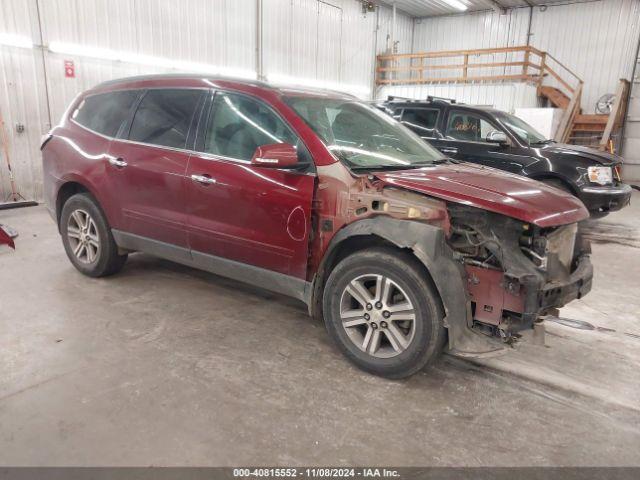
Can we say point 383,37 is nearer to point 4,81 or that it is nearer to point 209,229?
point 4,81

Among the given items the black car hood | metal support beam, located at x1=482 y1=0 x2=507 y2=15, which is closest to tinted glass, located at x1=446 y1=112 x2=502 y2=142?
the black car hood

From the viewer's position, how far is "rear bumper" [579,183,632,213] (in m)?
6.30

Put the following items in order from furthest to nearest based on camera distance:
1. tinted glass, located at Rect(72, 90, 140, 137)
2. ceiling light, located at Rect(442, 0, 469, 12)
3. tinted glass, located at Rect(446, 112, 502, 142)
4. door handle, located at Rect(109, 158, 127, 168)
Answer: ceiling light, located at Rect(442, 0, 469, 12), tinted glass, located at Rect(446, 112, 502, 142), tinted glass, located at Rect(72, 90, 140, 137), door handle, located at Rect(109, 158, 127, 168)

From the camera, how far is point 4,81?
7.54m

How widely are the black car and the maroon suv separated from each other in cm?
345

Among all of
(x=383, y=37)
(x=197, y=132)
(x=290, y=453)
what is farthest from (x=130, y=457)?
(x=383, y=37)

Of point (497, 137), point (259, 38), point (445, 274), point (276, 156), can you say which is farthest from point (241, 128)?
point (259, 38)

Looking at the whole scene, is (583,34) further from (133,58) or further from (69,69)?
(69,69)

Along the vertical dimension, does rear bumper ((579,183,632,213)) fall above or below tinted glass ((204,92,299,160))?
below

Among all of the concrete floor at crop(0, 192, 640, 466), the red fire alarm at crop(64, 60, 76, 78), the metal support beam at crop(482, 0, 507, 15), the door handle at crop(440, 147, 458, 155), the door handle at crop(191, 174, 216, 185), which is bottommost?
the concrete floor at crop(0, 192, 640, 466)

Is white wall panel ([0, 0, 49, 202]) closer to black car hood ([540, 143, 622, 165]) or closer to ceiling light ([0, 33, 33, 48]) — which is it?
ceiling light ([0, 33, 33, 48])

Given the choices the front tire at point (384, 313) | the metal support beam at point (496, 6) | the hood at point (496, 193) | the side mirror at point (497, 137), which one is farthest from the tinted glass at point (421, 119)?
the metal support beam at point (496, 6)

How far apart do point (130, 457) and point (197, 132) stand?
2.18 meters

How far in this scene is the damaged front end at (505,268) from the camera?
241 centimetres
